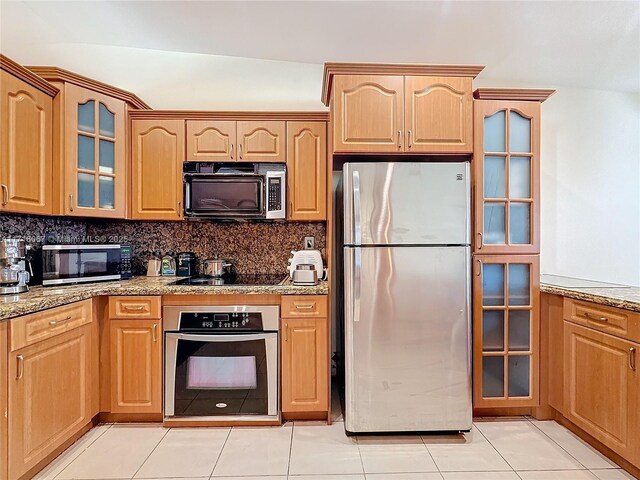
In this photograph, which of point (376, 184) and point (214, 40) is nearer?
point (376, 184)

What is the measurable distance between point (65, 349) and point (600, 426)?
2.87 m

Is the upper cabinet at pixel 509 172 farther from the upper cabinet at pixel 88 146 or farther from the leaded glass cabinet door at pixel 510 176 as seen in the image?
the upper cabinet at pixel 88 146

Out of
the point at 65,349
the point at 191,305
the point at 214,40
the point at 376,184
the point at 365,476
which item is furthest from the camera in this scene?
the point at 214,40

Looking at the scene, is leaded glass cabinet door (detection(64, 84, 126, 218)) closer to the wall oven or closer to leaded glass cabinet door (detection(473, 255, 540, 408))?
the wall oven

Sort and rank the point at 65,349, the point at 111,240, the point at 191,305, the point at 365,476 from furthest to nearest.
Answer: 1. the point at 111,240
2. the point at 191,305
3. the point at 65,349
4. the point at 365,476

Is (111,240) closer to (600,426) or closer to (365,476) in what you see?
(365,476)

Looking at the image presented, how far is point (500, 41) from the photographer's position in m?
2.45

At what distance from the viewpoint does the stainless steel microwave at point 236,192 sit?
252 cm

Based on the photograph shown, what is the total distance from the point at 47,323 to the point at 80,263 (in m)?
0.62

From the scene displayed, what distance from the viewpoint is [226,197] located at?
2523 millimetres

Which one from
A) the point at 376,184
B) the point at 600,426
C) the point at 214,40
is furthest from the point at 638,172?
the point at 214,40

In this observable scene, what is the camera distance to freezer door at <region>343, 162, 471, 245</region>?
2.09 m

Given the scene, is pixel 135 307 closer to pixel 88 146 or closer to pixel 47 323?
pixel 47 323

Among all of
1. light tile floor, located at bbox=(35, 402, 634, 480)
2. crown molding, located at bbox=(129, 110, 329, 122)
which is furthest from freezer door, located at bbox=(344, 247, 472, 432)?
crown molding, located at bbox=(129, 110, 329, 122)
